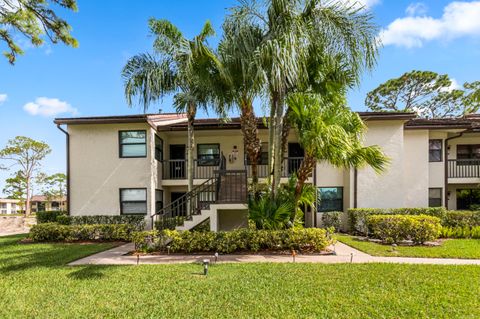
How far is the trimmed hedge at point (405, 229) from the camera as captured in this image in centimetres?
1041

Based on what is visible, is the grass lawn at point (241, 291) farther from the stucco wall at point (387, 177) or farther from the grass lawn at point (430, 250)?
the stucco wall at point (387, 177)

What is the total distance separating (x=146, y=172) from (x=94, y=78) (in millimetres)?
4879

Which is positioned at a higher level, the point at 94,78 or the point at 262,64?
the point at 94,78

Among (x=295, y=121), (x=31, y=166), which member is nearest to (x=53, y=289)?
(x=295, y=121)

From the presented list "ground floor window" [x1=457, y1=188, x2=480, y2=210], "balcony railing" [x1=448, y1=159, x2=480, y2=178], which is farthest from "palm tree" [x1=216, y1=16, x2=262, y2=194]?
"ground floor window" [x1=457, y1=188, x2=480, y2=210]

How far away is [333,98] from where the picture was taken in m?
9.05

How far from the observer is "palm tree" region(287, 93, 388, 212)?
7.89m

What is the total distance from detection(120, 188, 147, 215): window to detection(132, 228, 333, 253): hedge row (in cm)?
459

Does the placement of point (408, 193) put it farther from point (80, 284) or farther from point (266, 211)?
point (80, 284)

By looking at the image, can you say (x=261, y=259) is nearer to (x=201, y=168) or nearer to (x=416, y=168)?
(x=201, y=168)

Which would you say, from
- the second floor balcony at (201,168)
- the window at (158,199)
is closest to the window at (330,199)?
the second floor balcony at (201,168)

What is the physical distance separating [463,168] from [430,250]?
9.44 meters

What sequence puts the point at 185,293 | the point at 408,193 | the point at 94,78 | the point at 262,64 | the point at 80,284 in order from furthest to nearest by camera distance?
1. the point at 408,193
2. the point at 94,78
3. the point at 262,64
4. the point at 80,284
5. the point at 185,293

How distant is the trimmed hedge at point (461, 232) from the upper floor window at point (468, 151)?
249 inches
